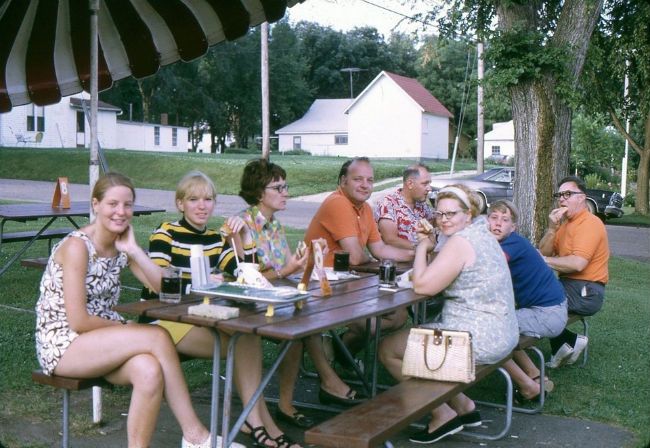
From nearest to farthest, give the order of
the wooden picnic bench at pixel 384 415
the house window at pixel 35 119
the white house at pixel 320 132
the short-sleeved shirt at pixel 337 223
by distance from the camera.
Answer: the wooden picnic bench at pixel 384 415 < the short-sleeved shirt at pixel 337 223 < the house window at pixel 35 119 < the white house at pixel 320 132

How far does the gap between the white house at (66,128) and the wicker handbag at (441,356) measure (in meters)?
36.0

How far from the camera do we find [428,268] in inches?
163

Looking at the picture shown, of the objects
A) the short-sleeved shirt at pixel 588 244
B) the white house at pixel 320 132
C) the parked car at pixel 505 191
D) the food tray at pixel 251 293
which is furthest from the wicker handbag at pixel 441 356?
the white house at pixel 320 132

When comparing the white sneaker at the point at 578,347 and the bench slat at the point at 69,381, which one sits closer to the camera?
the bench slat at the point at 69,381

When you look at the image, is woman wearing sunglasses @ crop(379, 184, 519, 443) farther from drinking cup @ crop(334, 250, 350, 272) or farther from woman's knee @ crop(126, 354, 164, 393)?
woman's knee @ crop(126, 354, 164, 393)

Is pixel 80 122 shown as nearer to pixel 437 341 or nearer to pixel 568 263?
pixel 568 263

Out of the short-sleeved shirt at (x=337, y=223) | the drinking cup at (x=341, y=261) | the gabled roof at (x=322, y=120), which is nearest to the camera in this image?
the drinking cup at (x=341, y=261)

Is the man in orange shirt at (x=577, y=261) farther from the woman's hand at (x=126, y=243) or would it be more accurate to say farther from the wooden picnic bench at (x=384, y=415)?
the woman's hand at (x=126, y=243)

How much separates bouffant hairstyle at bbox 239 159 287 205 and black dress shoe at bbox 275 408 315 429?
4.07 ft

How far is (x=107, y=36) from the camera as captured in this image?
240 inches

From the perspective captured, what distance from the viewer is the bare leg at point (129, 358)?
3404 millimetres

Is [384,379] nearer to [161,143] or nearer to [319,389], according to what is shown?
[319,389]

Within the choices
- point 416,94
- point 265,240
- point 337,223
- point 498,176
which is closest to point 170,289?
point 265,240

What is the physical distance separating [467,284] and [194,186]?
1500 millimetres
